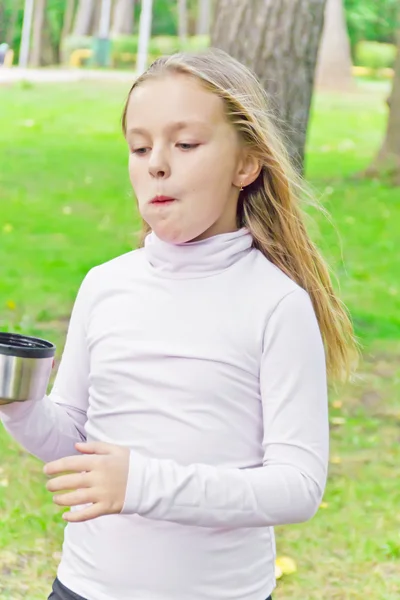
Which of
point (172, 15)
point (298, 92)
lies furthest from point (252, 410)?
point (172, 15)

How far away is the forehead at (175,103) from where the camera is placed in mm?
1966

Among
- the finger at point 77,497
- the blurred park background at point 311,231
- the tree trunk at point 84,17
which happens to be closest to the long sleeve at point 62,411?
the finger at point 77,497

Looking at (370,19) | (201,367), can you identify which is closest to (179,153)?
(201,367)

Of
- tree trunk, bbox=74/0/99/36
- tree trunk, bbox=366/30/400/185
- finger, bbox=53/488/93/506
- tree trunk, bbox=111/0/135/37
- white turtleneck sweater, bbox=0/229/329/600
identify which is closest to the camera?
finger, bbox=53/488/93/506

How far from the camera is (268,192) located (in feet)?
7.03

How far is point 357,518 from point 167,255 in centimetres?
247

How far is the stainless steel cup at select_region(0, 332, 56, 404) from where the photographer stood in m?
1.89

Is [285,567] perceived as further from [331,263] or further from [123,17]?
[123,17]

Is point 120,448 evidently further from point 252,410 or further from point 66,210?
point 66,210

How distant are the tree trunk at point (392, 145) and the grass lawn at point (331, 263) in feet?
0.71

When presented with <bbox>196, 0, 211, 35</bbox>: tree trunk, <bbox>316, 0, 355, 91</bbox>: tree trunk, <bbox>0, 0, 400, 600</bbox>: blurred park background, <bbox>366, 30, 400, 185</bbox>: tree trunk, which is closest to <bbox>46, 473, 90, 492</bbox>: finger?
<bbox>0, 0, 400, 600</bbox>: blurred park background

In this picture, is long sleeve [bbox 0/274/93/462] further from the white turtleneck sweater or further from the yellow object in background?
the yellow object in background

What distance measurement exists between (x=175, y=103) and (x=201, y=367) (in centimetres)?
47

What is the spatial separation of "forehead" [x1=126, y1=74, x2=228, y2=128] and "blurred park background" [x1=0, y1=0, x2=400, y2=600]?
43 centimetres
